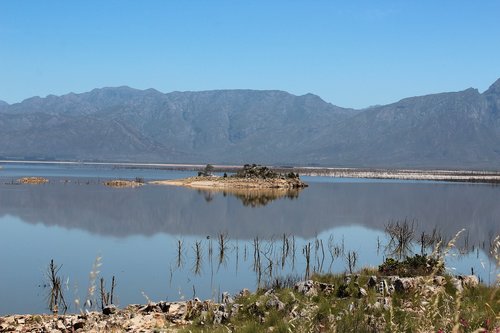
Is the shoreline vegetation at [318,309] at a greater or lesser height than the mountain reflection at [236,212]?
greater

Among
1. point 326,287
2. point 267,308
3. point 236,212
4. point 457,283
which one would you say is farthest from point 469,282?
point 236,212

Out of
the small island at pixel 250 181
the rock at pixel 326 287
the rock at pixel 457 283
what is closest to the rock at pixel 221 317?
the rock at pixel 326 287

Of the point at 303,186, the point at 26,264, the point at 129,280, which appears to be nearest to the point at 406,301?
the point at 129,280

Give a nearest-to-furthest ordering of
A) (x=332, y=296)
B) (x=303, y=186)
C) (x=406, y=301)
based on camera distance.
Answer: (x=406, y=301)
(x=332, y=296)
(x=303, y=186)

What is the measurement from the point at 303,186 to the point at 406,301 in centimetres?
9109

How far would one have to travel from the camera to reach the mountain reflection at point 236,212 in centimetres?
4559

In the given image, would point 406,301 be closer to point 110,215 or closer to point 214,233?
point 214,233

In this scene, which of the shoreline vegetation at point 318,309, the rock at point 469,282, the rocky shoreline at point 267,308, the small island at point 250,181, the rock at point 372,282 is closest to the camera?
the shoreline vegetation at point 318,309

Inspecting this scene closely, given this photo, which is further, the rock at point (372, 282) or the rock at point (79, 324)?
the rock at point (79, 324)

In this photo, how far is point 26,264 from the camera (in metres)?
29.0

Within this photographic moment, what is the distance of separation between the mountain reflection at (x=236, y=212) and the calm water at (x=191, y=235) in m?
0.10

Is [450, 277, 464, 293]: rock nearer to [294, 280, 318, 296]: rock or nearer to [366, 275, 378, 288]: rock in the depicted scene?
[366, 275, 378, 288]: rock

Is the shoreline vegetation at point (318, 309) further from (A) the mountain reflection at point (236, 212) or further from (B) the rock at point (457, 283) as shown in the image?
(A) the mountain reflection at point (236, 212)

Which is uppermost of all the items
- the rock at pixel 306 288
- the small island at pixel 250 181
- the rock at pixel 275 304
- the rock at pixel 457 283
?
the rock at pixel 457 283
